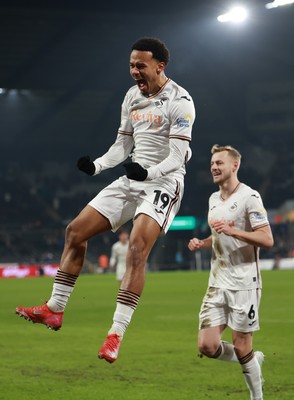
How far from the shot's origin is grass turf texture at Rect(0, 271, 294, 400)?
10.3m

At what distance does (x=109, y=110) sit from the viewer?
49625mm

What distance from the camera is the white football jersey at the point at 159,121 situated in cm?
671

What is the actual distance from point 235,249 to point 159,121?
1868mm

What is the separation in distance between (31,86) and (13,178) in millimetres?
12737

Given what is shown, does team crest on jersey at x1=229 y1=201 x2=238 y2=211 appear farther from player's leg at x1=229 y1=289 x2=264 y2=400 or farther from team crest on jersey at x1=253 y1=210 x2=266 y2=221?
player's leg at x1=229 y1=289 x2=264 y2=400

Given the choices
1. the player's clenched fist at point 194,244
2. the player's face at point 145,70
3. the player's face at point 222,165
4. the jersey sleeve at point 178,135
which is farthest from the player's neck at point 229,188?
the player's face at point 145,70

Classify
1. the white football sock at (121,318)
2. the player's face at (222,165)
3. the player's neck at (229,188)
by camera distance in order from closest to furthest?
the white football sock at (121,318) < the player's face at (222,165) < the player's neck at (229,188)

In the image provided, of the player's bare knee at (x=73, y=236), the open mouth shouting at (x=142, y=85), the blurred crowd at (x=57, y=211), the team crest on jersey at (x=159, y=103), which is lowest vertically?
the player's bare knee at (x=73, y=236)

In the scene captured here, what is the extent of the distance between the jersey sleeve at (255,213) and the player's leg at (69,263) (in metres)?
1.57

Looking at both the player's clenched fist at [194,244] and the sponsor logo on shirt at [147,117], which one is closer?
the sponsor logo on shirt at [147,117]

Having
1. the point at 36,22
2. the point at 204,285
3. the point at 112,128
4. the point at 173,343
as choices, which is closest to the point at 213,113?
the point at 112,128

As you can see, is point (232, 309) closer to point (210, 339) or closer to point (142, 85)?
point (210, 339)

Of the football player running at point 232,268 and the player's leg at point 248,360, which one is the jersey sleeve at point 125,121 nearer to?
the football player running at point 232,268

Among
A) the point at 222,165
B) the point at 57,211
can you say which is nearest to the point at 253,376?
the point at 222,165
